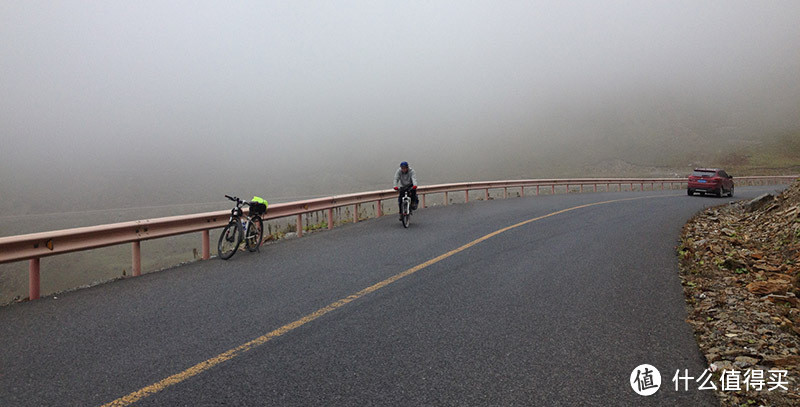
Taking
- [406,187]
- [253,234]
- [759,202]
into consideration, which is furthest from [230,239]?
[759,202]

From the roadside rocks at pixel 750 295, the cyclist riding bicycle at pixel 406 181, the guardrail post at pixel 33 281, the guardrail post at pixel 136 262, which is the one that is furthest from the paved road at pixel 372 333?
the cyclist riding bicycle at pixel 406 181

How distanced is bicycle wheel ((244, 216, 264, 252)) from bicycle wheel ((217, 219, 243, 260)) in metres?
0.21

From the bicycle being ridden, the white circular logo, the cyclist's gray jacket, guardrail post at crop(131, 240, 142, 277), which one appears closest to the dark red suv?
the bicycle being ridden

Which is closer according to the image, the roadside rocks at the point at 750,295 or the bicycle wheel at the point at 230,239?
the roadside rocks at the point at 750,295

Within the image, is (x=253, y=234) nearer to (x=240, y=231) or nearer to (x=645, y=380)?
(x=240, y=231)

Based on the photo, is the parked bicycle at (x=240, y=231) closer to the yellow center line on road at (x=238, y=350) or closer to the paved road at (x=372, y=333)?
the paved road at (x=372, y=333)

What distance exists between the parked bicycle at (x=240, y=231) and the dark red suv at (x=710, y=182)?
23486 mm

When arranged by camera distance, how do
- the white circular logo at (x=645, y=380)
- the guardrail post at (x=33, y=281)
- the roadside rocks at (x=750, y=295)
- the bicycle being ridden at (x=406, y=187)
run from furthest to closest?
the bicycle being ridden at (x=406, y=187)
the guardrail post at (x=33, y=281)
the roadside rocks at (x=750, y=295)
the white circular logo at (x=645, y=380)

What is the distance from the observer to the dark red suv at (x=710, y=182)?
2323 cm

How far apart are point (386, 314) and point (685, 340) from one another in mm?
3007

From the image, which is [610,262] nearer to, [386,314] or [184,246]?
[386,314]

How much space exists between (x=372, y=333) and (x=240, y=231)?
5.36m

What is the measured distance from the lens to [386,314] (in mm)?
4996

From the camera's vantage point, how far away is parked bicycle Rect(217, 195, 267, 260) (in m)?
8.80
